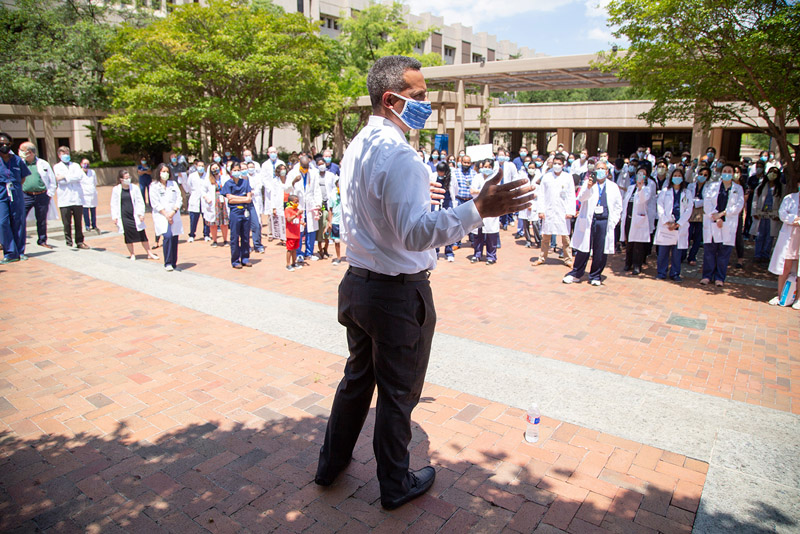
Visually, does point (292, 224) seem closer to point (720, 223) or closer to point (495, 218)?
point (495, 218)

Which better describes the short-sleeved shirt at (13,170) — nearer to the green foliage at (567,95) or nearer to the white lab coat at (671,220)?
the white lab coat at (671,220)

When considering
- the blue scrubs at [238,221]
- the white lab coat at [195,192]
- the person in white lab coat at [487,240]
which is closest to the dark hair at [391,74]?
the blue scrubs at [238,221]

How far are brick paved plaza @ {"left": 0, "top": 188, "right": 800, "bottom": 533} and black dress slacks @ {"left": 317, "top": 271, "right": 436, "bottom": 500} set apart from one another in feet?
1.43

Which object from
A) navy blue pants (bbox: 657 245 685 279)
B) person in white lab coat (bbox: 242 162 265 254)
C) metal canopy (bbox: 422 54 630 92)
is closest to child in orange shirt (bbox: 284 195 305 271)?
person in white lab coat (bbox: 242 162 265 254)

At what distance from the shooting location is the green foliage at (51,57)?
84.4ft

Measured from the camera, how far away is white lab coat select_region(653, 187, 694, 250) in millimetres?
9094

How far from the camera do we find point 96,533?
2.88 m

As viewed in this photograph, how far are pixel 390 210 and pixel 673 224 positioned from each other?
7.97m

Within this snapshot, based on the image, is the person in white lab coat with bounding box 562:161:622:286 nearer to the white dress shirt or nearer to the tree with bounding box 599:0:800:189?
the tree with bounding box 599:0:800:189

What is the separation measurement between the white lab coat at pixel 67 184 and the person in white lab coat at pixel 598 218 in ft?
32.3

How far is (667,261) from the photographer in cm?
941

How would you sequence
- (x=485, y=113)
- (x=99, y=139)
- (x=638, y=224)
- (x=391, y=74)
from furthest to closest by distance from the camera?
(x=99, y=139), (x=485, y=113), (x=638, y=224), (x=391, y=74)

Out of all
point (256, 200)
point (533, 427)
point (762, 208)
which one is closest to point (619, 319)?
point (533, 427)

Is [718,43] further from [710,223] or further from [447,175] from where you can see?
[447,175]
